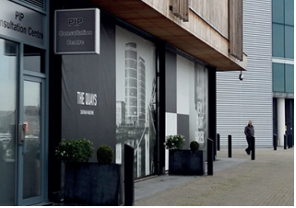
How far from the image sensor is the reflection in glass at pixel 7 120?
34.0 feet

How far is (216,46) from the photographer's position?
66.6 feet

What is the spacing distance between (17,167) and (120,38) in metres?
5.70

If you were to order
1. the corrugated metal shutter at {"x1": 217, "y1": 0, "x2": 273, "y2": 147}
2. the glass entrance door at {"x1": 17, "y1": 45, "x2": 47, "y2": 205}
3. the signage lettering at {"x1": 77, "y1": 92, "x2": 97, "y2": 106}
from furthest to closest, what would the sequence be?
the corrugated metal shutter at {"x1": 217, "y1": 0, "x2": 273, "y2": 147}, the signage lettering at {"x1": 77, "y1": 92, "x2": 97, "y2": 106}, the glass entrance door at {"x1": 17, "y1": 45, "x2": 47, "y2": 205}

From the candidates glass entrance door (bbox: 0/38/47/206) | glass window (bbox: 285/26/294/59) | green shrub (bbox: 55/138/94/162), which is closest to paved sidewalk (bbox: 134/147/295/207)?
green shrub (bbox: 55/138/94/162)

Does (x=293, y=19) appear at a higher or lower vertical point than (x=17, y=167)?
higher

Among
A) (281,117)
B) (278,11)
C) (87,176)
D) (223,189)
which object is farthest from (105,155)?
(281,117)

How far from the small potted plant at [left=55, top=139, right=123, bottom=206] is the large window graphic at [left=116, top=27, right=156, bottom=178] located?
3.73 metres

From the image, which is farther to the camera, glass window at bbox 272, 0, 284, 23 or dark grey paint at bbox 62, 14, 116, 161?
glass window at bbox 272, 0, 284, 23

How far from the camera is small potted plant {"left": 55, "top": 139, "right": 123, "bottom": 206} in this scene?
36.0 feet

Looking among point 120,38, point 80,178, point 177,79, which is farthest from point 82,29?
point 177,79

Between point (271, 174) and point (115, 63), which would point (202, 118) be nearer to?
point (271, 174)

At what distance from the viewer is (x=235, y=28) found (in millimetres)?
23297

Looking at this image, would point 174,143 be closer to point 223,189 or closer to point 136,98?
point 136,98

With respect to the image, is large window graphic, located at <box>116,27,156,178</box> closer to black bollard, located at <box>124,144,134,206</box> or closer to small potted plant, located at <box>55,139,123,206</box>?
small potted plant, located at <box>55,139,123,206</box>
